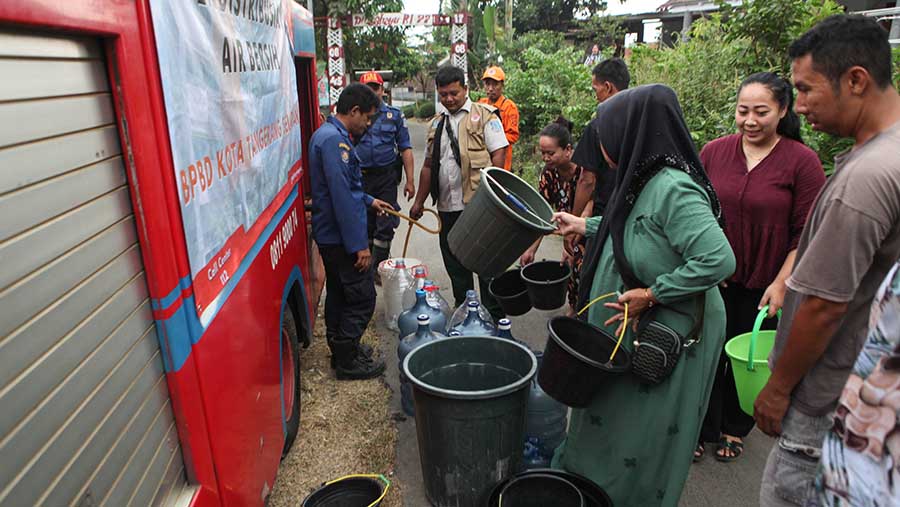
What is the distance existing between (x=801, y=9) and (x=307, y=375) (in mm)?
5123

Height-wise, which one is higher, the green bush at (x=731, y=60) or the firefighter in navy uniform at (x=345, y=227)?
the green bush at (x=731, y=60)

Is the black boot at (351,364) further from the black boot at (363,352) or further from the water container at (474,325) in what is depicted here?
the water container at (474,325)

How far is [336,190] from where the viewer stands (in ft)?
11.8

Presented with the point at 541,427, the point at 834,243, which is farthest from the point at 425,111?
the point at 834,243

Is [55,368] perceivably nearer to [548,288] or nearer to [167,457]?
[167,457]

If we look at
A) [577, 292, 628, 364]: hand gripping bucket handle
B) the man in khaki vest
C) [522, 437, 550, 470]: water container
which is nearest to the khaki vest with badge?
the man in khaki vest

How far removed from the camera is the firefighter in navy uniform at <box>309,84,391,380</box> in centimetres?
360

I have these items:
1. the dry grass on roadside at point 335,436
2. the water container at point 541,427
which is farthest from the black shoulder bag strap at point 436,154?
the water container at point 541,427

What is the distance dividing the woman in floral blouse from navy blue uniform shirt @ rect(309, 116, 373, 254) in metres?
1.20

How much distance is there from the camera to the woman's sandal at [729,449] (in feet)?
10.6

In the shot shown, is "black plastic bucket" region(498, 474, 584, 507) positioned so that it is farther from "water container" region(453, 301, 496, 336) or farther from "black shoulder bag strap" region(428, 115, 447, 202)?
"black shoulder bag strap" region(428, 115, 447, 202)

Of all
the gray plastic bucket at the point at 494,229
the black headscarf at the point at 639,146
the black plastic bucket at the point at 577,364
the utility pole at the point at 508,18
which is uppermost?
the utility pole at the point at 508,18

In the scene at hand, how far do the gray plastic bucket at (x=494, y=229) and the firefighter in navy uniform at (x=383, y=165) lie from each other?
8.94 ft

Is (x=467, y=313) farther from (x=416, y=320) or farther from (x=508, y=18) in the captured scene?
(x=508, y=18)
